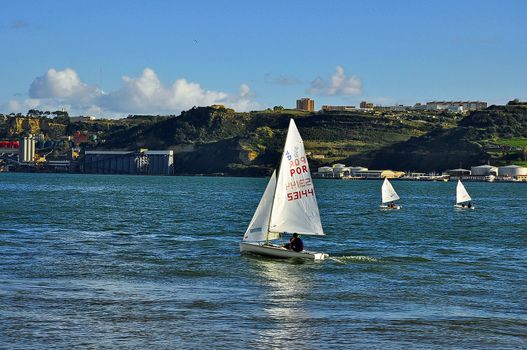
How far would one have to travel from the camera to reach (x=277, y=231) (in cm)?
5088

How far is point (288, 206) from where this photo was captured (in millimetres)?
51312

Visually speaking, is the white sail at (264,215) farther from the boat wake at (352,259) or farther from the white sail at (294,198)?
the boat wake at (352,259)

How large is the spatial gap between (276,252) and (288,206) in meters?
2.89

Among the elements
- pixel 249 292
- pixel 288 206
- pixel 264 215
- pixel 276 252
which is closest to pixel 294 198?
pixel 288 206

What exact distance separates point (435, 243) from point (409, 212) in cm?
4787

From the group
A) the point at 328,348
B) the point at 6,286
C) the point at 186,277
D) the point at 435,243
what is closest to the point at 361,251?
the point at 435,243

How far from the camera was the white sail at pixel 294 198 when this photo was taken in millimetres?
50906

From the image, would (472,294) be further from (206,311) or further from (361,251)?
(361,251)

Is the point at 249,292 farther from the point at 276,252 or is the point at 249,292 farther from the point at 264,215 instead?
the point at 264,215

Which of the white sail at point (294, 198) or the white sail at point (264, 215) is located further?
the white sail at point (264, 215)

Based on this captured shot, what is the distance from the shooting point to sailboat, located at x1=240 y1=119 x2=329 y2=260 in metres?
50.8

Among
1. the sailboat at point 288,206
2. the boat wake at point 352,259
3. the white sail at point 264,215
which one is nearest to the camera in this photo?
the sailboat at point 288,206

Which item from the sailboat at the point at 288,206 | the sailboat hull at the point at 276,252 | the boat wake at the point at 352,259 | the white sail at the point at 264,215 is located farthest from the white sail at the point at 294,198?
the boat wake at the point at 352,259

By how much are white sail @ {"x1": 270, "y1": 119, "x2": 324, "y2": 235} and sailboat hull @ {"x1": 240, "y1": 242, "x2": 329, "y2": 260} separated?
1196 millimetres
